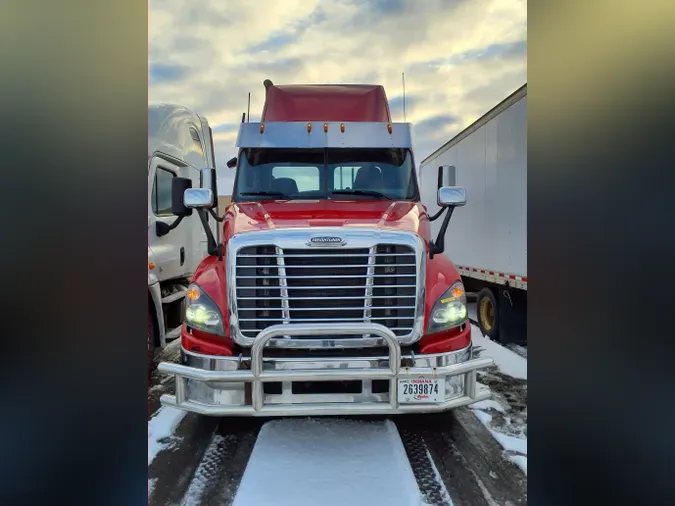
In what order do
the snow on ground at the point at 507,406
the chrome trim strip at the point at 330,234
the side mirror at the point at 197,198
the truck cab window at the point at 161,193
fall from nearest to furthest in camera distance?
the chrome trim strip at the point at 330,234 → the snow on ground at the point at 507,406 → the side mirror at the point at 197,198 → the truck cab window at the point at 161,193

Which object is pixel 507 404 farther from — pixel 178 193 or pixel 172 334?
pixel 172 334

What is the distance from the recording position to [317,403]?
290 centimetres

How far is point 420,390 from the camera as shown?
116 inches

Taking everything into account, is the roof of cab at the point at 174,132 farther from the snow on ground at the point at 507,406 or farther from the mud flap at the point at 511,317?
the mud flap at the point at 511,317

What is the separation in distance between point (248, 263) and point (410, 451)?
2121mm

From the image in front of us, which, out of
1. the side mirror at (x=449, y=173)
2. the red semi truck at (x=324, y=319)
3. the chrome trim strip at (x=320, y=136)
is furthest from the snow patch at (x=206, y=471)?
the side mirror at (x=449, y=173)

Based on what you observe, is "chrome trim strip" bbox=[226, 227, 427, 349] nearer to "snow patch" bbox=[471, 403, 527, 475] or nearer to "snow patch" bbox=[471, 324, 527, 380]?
"snow patch" bbox=[471, 403, 527, 475]

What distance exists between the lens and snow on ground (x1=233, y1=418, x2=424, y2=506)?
2.72 meters

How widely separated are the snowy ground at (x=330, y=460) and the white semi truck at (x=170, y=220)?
4.81ft

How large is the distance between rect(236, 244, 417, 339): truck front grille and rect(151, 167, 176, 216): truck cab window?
2768mm

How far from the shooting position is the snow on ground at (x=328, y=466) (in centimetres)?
272

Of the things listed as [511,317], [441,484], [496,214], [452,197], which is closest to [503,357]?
[511,317]

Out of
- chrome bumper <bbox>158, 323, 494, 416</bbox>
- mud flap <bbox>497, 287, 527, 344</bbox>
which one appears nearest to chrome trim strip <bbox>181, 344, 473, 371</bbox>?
chrome bumper <bbox>158, 323, 494, 416</bbox>
